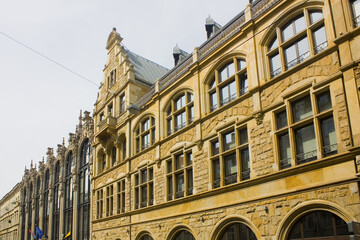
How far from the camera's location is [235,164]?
18.0m

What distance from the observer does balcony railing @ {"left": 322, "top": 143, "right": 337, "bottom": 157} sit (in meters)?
13.7

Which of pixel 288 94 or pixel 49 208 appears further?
pixel 49 208

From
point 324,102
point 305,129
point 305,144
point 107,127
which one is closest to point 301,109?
point 305,129

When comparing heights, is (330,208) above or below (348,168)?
below

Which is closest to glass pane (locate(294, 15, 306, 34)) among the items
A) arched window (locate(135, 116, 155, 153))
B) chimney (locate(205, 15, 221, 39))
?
chimney (locate(205, 15, 221, 39))

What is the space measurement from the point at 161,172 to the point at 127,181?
4472 millimetres

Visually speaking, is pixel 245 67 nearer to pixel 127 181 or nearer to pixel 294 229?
pixel 294 229

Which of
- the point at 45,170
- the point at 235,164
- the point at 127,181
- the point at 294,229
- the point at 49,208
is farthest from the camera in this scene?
the point at 45,170

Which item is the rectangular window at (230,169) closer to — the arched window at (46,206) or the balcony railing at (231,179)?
the balcony railing at (231,179)

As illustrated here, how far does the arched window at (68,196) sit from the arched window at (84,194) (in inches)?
113

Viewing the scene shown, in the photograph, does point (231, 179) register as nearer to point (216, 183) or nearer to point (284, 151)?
point (216, 183)

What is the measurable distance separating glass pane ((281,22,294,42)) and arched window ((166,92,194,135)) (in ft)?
22.3

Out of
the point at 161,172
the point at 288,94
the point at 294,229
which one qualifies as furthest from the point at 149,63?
the point at 294,229

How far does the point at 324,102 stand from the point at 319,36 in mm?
2725
